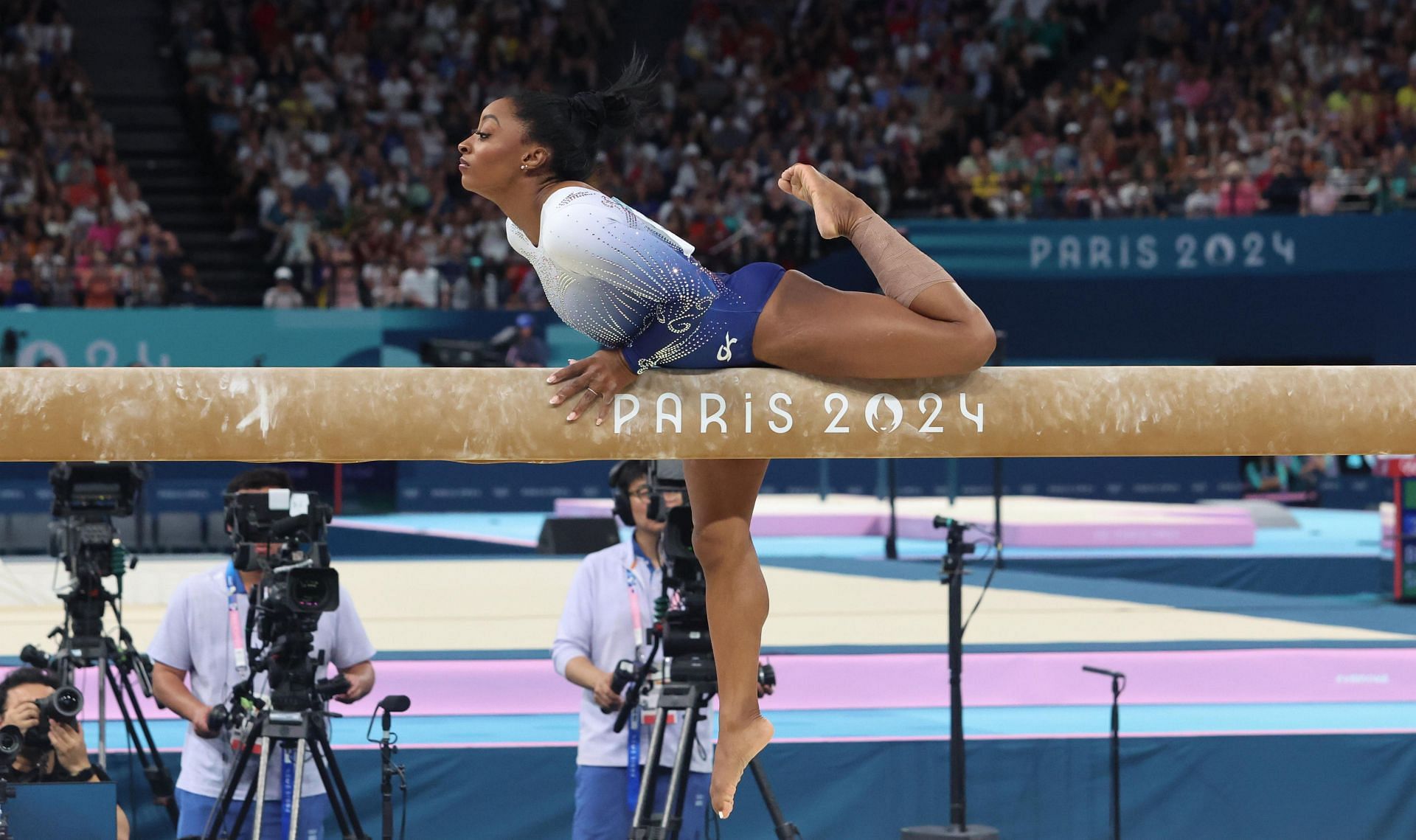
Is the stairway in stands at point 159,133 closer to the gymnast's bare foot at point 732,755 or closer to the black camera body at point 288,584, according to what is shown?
the black camera body at point 288,584

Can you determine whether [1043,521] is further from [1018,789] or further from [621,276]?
[621,276]

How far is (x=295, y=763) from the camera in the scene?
421cm

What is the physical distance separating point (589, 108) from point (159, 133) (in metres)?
14.4

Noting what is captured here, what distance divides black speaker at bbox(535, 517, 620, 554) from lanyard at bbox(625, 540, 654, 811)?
19.4 ft

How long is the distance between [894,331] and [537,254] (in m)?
0.64

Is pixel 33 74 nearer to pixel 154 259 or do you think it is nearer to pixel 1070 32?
pixel 154 259

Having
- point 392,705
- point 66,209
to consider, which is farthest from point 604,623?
point 66,209

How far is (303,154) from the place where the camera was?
14859mm

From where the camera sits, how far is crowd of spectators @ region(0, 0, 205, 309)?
1323 centimetres

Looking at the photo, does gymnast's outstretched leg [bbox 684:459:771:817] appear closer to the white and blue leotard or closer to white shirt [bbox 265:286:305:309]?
the white and blue leotard

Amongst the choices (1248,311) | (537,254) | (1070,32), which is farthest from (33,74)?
(537,254)

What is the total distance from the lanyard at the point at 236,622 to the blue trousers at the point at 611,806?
1.00m

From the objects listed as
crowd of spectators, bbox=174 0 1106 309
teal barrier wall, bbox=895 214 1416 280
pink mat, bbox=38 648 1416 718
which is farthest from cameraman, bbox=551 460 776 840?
teal barrier wall, bbox=895 214 1416 280

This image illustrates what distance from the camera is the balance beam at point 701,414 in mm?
2771
